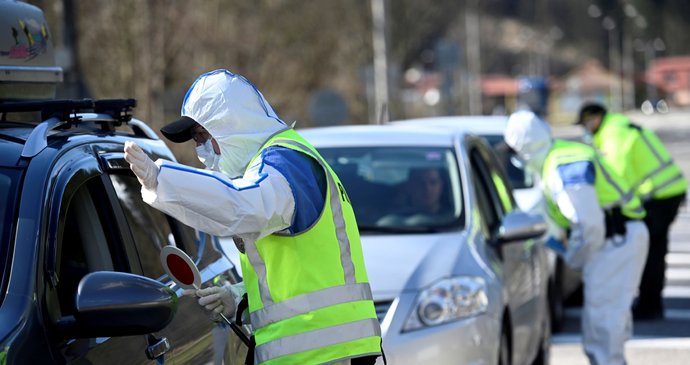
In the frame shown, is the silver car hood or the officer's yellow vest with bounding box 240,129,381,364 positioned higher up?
the officer's yellow vest with bounding box 240,129,381,364

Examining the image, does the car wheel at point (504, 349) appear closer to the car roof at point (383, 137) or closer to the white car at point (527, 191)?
the car roof at point (383, 137)

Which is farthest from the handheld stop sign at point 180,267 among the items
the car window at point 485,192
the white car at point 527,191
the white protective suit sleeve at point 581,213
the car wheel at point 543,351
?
the white car at point 527,191

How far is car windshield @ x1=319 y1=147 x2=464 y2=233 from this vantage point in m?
7.92

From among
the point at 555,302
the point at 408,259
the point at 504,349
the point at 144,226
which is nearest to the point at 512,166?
the point at 555,302

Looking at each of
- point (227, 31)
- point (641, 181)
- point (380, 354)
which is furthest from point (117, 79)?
point (380, 354)

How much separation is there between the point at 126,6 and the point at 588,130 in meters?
19.9

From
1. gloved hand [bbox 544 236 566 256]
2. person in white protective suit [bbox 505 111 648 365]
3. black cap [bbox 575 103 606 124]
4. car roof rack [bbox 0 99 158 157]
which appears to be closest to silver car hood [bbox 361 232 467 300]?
person in white protective suit [bbox 505 111 648 365]

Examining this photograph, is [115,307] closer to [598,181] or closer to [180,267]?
[180,267]

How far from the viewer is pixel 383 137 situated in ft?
28.3

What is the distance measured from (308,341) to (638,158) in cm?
792

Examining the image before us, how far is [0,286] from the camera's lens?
Answer: 3.50 m

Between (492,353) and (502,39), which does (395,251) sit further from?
(502,39)

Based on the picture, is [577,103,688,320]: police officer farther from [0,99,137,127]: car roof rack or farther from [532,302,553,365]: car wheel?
[0,99,137,127]: car roof rack

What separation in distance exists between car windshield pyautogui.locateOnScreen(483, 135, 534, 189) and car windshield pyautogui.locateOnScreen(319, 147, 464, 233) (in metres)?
3.38
